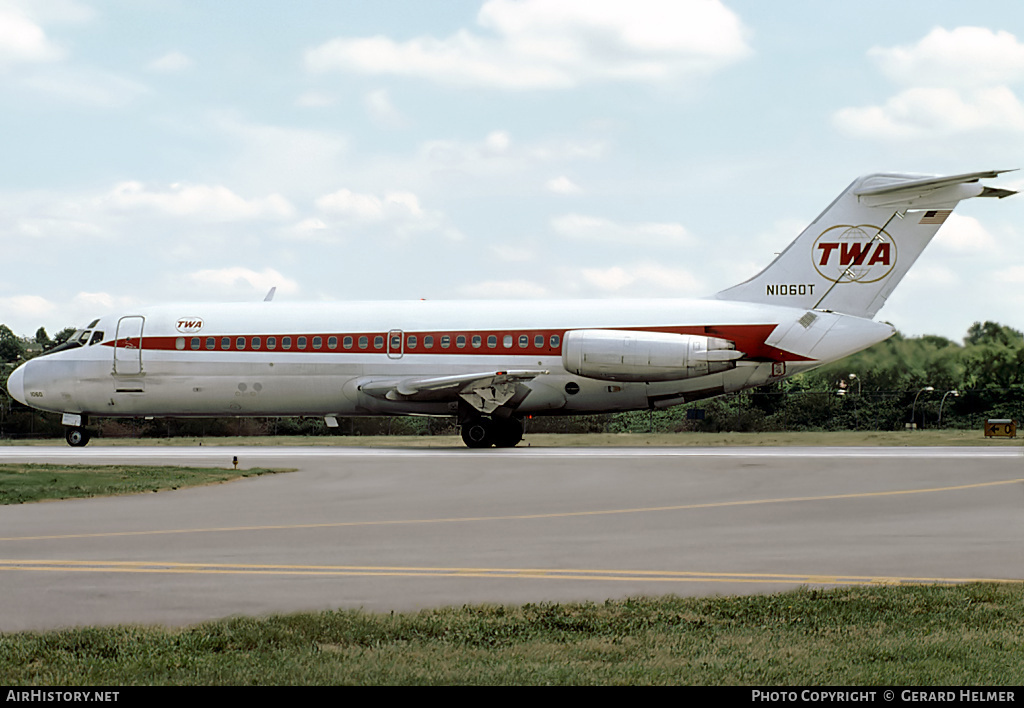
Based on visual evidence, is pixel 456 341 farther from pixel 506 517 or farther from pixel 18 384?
pixel 506 517

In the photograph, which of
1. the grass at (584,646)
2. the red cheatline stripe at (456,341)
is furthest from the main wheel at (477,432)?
the grass at (584,646)

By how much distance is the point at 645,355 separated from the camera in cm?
3056

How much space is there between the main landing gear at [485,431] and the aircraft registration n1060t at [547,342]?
42mm

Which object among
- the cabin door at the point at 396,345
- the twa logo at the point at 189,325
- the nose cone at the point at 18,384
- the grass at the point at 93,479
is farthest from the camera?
the nose cone at the point at 18,384

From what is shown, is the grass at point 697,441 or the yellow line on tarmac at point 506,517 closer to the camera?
the yellow line on tarmac at point 506,517

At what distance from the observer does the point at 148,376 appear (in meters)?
34.4

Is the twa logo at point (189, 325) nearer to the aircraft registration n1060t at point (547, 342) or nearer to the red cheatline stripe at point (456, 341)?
the aircraft registration n1060t at point (547, 342)

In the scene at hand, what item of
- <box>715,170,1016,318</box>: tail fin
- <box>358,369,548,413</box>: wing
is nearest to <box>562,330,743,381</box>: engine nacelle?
<box>358,369,548,413</box>: wing

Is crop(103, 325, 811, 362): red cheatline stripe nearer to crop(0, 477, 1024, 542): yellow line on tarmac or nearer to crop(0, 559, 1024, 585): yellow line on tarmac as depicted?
crop(0, 477, 1024, 542): yellow line on tarmac

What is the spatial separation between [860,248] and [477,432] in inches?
493

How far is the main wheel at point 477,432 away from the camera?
32219mm

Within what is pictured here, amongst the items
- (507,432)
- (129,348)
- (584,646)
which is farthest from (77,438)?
(584,646)

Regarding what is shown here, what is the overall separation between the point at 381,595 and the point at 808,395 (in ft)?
136
